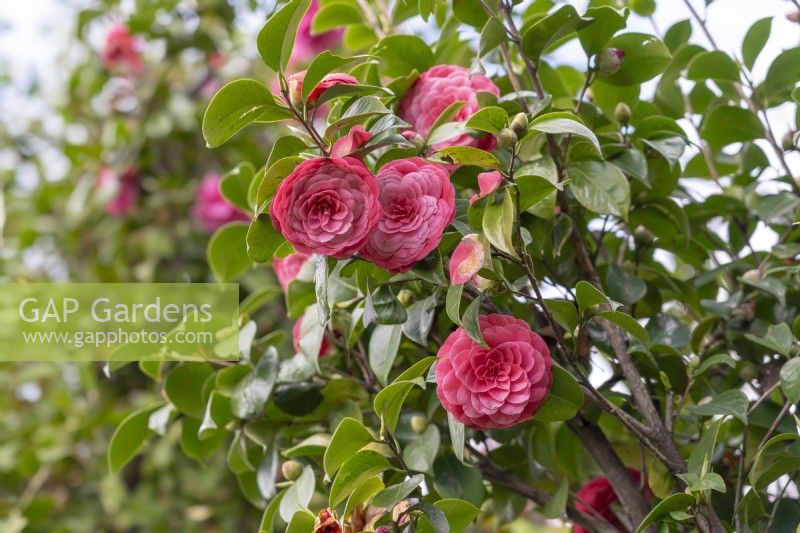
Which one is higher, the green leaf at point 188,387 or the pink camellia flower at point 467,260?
the pink camellia flower at point 467,260

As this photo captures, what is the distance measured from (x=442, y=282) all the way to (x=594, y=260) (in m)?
0.21

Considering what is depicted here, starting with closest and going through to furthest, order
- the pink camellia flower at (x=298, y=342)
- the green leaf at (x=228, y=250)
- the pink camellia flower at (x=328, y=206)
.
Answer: the pink camellia flower at (x=328, y=206), the pink camellia flower at (x=298, y=342), the green leaf at (x=228, y=250)

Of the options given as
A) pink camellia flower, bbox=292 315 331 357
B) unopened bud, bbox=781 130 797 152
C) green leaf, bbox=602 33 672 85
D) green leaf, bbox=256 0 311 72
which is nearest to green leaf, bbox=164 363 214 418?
pink camellia flower, bbox=292 315 331 357

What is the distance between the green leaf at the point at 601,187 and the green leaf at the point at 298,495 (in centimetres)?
30

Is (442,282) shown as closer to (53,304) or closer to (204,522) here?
(53,304)

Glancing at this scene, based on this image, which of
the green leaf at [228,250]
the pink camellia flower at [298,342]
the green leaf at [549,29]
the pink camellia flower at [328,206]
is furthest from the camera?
the green leaf at [228,250]

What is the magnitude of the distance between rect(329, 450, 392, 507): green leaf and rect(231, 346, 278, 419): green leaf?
14 cm

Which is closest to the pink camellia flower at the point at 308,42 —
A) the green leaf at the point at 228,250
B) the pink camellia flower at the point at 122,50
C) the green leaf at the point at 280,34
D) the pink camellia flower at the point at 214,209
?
Answer: the pink camellia flower at the point at 214,209

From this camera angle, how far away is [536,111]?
67 cm

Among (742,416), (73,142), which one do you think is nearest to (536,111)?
(742,416)

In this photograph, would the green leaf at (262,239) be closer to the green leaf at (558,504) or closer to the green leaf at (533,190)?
the green leaf at (533,190)

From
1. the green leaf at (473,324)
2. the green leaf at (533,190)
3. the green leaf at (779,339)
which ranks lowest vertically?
the green leaf at (779,339)

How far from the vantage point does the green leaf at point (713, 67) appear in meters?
0.78

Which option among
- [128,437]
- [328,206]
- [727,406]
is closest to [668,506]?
[727,406]
